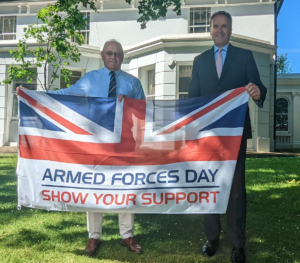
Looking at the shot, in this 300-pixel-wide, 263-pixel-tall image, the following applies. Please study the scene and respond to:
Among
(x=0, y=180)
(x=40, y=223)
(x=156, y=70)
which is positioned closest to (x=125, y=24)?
(x=156, y=70)

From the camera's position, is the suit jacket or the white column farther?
the white column

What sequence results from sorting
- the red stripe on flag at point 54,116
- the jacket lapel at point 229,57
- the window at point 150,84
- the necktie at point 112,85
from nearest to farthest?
1. the jacket lapel at point 229,57
2. the red stripe on flag at point 54,116
3. the necktie at point 112,85
4. the window at point 150,84

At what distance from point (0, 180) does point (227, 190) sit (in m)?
5.63

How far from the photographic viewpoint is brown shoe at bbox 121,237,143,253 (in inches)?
136

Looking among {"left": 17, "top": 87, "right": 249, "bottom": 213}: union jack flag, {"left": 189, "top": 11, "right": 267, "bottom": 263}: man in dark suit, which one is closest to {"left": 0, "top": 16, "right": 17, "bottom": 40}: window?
{"left": 17, "top": 87, "right": 249, "bottom": 213}: union jack flag

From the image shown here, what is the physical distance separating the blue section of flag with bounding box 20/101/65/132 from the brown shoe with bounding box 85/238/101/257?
122 centimetres

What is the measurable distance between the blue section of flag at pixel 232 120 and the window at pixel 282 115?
855 inches

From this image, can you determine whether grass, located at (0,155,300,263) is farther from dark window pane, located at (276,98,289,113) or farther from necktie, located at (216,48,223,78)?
dark window pane, located at (276,98,289,113)

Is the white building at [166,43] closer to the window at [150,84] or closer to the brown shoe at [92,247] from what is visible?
the window at [150,84]

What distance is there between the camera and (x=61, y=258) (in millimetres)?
3309

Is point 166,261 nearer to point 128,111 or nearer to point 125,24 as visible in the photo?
point 128,111

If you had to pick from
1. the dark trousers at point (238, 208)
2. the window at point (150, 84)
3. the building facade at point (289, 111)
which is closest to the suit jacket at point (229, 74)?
the dark trousers at point (238, 208)

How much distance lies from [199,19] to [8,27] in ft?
33.6

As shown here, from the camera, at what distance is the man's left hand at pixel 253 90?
127 inches
